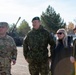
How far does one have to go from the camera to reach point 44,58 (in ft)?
24.1

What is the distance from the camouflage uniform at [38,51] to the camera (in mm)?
7332

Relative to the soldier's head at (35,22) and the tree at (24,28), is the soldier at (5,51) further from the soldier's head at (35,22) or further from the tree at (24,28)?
the tree at (24,28)

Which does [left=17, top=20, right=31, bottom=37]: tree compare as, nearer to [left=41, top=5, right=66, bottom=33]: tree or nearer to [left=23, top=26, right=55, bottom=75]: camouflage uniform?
[left=41, top=5, right=66, bottom=33]: tree

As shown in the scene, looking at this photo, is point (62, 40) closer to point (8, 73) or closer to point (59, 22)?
point (8, 73)

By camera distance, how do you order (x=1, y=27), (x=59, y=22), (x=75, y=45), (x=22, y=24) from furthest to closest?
(x=22, y=24) → (x=59, y=22) → (x=75, y=45) → (x=1, y=27)

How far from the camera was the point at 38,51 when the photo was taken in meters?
7.35

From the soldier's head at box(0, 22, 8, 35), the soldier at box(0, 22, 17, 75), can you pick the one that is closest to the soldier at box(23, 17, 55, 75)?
the soldier at box(0, 22, 17, 75)

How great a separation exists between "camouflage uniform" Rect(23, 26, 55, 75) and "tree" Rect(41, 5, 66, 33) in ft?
254

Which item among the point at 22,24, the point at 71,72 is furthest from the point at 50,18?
the point at 71,72

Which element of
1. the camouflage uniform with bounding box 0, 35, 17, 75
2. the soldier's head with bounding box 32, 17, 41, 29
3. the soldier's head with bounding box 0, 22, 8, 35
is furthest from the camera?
the soldier's head with bounding box 32, 17, 41, 29

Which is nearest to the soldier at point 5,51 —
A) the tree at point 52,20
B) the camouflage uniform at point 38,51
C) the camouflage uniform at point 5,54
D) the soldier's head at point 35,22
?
the camouflage uniform at point 5,54

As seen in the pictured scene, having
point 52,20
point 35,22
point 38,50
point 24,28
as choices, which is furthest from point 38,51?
point 24,28

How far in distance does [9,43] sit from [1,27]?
0.43 m

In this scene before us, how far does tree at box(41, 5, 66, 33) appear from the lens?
3388 inches
